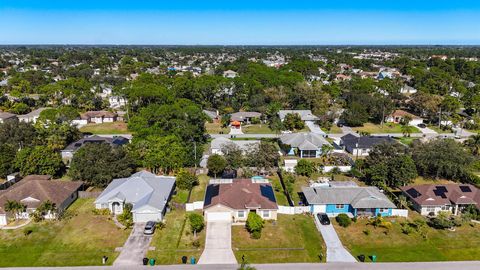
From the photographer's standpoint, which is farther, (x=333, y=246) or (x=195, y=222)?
(x=195, y=222)

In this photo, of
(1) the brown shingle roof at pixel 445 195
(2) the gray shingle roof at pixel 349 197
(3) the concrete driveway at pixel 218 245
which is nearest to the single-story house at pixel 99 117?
(3) the concrete driveway at pixel 218 245

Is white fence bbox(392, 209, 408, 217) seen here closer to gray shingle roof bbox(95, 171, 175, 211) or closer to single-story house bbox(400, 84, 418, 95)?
gray shingle roof bbox(95, 171, 175, 211)

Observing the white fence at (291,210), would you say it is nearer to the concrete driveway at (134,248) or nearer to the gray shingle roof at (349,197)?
the gray shingle roof at (349,197)

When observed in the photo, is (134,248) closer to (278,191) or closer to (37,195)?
(37,195)

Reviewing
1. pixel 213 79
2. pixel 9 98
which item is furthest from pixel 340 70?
pixel 9 98

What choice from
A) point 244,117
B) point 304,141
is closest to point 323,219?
point 304,141

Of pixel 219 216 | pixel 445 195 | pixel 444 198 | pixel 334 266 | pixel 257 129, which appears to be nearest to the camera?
pixel 334 266

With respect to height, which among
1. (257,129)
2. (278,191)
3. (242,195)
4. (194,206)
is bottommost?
(257,129)
